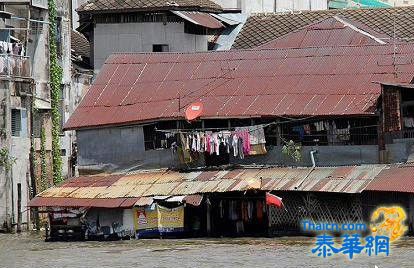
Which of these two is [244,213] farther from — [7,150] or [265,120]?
[7,150]

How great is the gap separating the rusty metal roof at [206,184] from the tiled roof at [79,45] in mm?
14415

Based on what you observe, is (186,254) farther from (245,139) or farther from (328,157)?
(328,157)

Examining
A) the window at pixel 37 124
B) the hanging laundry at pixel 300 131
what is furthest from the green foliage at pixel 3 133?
the hanging laundry at pixel 300 131

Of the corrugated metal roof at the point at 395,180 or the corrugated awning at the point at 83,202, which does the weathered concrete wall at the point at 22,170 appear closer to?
the corrugated awning at the point at 83,202

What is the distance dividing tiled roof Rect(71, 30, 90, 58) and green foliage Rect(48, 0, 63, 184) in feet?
20.1

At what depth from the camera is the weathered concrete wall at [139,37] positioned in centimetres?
4862

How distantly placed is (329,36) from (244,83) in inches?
270

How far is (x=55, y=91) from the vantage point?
1751 inches

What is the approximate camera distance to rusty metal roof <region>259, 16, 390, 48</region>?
141 feet

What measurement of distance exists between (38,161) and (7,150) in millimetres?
3012

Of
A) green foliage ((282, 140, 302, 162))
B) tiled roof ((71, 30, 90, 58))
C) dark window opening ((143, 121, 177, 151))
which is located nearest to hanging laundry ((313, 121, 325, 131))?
green foliage ((282, 140, 302, 162))

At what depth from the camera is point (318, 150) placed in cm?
3600

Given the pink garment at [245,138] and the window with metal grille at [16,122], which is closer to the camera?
the pink garment at [245,138]

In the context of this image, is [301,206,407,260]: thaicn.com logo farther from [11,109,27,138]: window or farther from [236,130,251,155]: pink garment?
[11,109,27,138]: window
